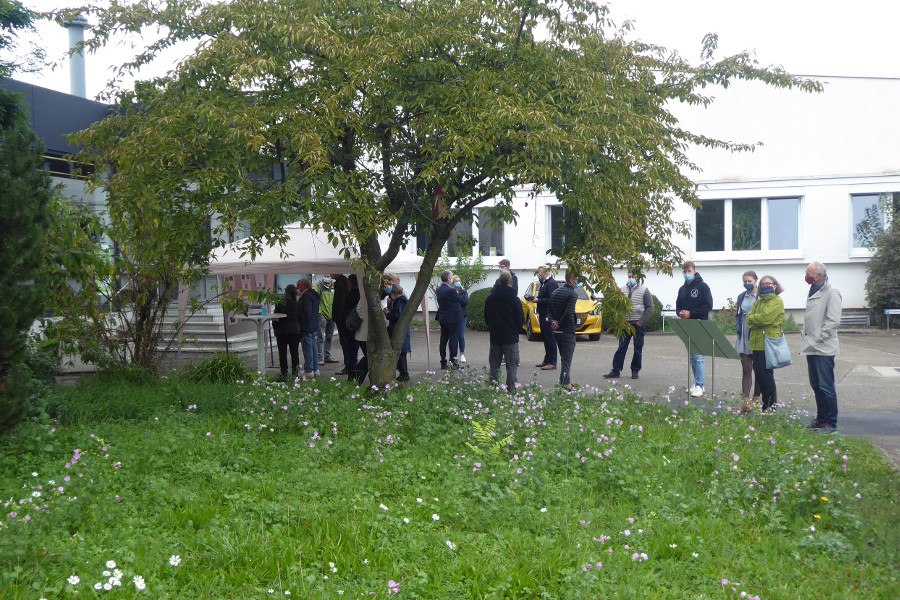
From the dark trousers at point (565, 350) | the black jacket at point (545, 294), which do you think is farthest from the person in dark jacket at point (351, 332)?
the dark trousers at point (565, 350)

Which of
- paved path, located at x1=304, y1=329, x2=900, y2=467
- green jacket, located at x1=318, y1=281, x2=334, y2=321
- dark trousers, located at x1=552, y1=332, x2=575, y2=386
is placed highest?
green jacket, located at x1=318, y1=281, x2=334, y2=321

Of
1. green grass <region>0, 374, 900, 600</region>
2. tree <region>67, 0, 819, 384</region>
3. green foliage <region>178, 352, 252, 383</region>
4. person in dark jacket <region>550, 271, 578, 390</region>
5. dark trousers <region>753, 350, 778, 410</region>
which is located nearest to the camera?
green grass <region>0, 374, 900, 600</region>

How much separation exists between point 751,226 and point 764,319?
557 inches

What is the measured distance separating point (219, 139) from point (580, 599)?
519 centimetres

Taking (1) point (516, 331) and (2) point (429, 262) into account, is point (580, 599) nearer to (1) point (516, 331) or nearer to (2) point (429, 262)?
(2) point (429, 262)

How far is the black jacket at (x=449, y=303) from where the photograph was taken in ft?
43.3

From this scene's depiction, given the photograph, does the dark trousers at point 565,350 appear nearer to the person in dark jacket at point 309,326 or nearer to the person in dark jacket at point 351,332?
the person in dark jacket at point 351,332

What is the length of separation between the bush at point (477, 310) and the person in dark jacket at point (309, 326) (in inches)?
336

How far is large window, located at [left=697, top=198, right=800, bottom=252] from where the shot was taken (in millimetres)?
21875

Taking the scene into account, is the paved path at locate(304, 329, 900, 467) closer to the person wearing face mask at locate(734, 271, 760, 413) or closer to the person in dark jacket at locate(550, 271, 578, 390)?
the person wearing face mask at locate(734, 271, 760, 413)

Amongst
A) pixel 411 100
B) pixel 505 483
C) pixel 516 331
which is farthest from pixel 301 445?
pixel 516 331

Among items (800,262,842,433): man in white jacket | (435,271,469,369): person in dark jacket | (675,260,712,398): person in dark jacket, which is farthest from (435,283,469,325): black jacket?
(800,262,842,433): man in white jacket

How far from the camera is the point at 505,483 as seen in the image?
590 centimetres

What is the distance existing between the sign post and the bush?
1141cm
